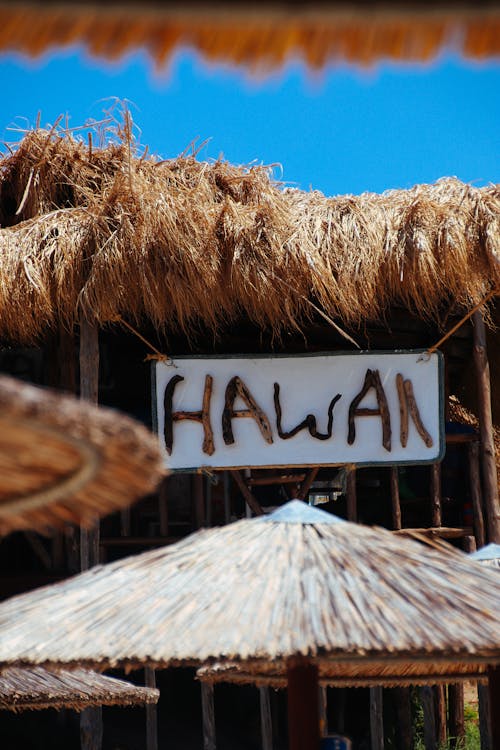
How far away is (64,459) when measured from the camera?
7.22ft

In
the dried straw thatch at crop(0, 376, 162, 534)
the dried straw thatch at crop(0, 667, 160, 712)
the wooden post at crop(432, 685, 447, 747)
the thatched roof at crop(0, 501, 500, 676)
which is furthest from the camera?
the wooden post at crop(432, 685, 447, 747)

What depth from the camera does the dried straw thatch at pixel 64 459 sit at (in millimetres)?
1889

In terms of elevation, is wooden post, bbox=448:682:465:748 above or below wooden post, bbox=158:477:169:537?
below

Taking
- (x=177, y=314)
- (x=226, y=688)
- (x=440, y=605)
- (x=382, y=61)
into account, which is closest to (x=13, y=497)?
(x=382, y=61)

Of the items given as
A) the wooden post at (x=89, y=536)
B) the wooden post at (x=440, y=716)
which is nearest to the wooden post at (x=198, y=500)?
the wooden post at (x=89, y=536)

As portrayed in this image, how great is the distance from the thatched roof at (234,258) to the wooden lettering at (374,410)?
1.53 ft

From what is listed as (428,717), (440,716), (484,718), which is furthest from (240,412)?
(440,716)

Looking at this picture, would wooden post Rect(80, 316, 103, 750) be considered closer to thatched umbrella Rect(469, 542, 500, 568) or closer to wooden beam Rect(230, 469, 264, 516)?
wooden beam Rect(230, 469, 264, 516)

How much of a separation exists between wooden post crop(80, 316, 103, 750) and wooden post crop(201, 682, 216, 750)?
863 mm

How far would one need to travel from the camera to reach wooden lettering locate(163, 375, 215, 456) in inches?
295

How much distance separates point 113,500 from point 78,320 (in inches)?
208

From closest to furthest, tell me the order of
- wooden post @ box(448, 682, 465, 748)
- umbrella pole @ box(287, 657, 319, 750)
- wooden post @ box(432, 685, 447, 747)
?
umbrella pole @ box(287, 657, 319, 750) < wooden post @ box(432, 685, 447, 747) < wooden post @ box(448, 682, 465, 748)

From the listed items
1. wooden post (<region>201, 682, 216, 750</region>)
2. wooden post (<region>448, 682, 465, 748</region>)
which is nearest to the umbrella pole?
wooden post (<region>201, 682, 216, 750</region>)

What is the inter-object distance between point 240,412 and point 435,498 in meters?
1.55
